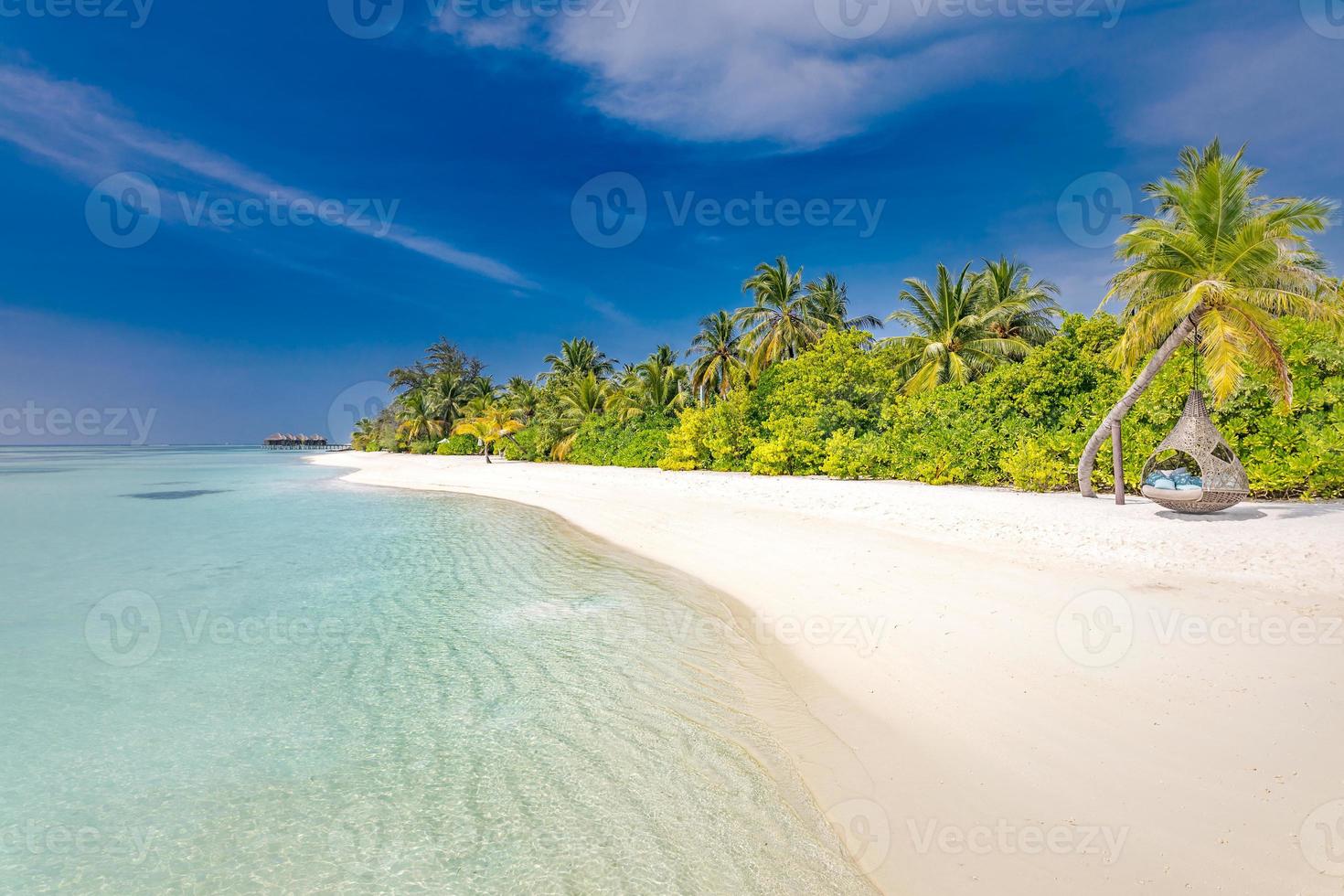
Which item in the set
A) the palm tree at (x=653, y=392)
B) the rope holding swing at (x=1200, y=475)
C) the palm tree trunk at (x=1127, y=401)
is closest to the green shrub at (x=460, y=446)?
the palm tree at (x=653, y=392)

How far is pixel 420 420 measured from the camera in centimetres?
5888

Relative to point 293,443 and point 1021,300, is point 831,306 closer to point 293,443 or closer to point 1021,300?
point 1021,300

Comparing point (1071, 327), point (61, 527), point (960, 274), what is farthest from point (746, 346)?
point (61, 527)

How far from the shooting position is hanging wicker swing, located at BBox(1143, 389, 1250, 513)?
361 inches

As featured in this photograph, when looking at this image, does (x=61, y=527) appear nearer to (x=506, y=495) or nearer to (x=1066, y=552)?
(x=506, y=495)

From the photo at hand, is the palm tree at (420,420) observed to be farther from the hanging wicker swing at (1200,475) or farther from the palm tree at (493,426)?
→ the hanging wicker swing at (1200,475)

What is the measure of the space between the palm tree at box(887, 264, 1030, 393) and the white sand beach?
17.0 meters

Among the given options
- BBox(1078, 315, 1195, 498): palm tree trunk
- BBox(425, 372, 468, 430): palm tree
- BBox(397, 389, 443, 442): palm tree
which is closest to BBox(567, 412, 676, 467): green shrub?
BBox(1078, 315, 1195, 498): palm tree trunk

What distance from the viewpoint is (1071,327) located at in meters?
13.8

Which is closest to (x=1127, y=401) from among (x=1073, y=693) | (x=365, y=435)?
(x=1073, y=693)

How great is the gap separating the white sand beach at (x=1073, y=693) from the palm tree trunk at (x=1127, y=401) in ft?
8.48

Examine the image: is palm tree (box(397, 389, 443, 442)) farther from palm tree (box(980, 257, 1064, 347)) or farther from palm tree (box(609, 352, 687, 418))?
palm tree (box(980, 257, 1064, 347))

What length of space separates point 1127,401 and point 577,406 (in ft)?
102

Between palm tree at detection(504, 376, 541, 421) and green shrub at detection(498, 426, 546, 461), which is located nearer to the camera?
green shrub at detection(498, 426, 546, 461)
